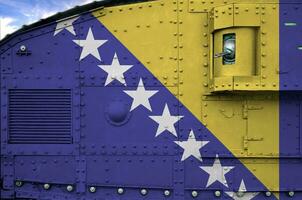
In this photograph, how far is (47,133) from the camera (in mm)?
4004

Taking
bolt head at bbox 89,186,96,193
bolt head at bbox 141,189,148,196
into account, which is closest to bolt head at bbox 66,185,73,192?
bolt head at bbox 89,186,96,193

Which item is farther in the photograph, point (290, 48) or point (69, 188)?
point (69, 188)

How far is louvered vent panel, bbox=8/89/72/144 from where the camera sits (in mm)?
3992

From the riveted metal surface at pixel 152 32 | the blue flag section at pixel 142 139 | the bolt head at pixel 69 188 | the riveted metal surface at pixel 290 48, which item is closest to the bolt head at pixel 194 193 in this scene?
the blue flag section at pixel 142 139

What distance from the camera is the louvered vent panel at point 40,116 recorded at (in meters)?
3.99

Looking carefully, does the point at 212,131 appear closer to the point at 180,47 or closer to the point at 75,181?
the point at 180,47

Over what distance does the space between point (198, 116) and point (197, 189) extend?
0.82 m

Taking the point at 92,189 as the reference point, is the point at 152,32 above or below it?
above

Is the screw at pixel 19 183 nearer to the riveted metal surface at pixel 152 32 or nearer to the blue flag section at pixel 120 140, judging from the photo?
the blue flag section at pixel 120 140

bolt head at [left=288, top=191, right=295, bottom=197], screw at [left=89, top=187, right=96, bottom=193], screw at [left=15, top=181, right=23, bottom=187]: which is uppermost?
screw at [left=15, top=181, right=23, bottom=187]

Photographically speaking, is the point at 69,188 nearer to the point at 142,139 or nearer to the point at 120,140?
the point at 120,140

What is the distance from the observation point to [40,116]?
4.00 meters

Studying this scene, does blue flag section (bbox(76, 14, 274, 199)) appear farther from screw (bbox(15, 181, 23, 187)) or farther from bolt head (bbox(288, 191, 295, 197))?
screw (bbox(15, 181, 23, 187))

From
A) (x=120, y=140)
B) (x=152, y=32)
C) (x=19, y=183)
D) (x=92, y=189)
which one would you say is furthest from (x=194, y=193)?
(x=19, y=183)
